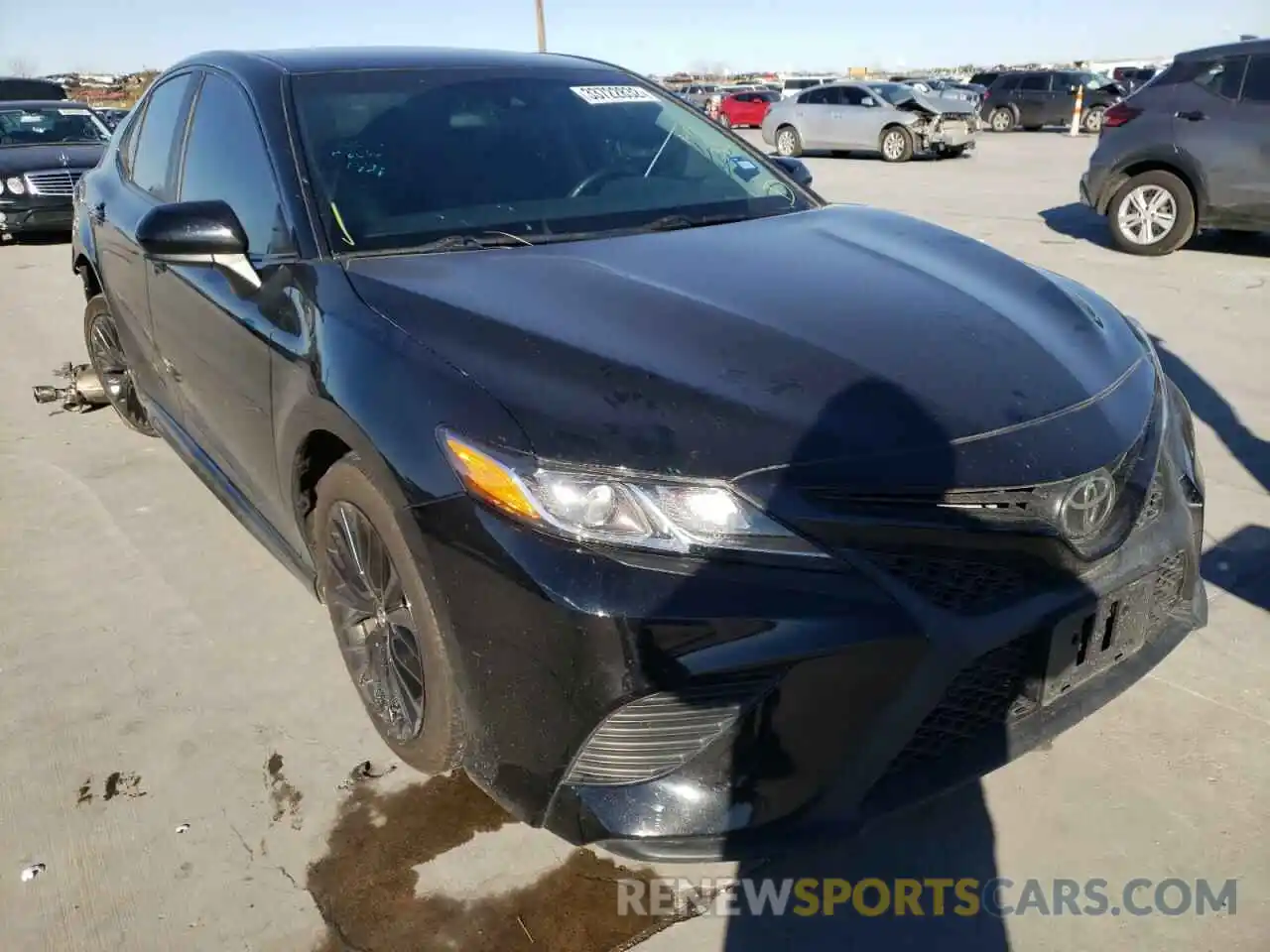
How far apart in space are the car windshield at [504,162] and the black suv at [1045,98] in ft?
86.5

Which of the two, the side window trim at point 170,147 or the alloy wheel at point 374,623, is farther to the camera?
the side window trim at point 170,147

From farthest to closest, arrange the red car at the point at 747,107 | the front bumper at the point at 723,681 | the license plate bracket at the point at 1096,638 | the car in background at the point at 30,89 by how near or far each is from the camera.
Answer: the red car at the point at 747,107
the car in background at the point at 30,89
the license plate bracket at the point at 1096,638
the front bumper at the point at 723,681

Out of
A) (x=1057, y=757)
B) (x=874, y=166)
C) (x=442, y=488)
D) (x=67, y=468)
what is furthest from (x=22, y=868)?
(x=874, y=166)

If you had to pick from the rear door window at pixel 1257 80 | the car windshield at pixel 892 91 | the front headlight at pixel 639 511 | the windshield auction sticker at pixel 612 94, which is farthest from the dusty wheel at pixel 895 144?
the front headlight at pixel 639 511

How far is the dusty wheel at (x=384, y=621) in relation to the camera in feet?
6.84

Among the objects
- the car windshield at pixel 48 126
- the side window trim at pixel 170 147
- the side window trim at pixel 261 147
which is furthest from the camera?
the car windshield at pixel 48 126

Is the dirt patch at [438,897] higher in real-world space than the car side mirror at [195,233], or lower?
lower

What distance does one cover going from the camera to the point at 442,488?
6.33 ft

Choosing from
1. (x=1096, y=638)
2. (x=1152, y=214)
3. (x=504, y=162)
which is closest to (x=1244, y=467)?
(x=1096, y=638)

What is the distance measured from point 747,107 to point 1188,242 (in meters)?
22.4

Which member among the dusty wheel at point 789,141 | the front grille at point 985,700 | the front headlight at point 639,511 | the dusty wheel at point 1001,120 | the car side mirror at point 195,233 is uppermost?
the car side mirror at point 195,233

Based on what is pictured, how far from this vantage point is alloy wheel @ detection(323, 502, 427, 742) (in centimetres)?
223

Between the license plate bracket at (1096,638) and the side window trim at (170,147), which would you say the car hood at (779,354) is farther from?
the side window trim at (170,147)

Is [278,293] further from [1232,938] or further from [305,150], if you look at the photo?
[1232,938]
